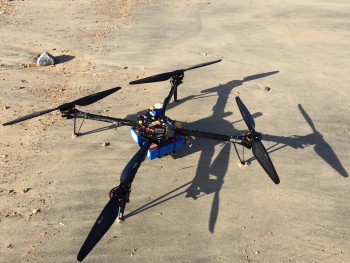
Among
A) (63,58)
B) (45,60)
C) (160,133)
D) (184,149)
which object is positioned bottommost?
(184,149)

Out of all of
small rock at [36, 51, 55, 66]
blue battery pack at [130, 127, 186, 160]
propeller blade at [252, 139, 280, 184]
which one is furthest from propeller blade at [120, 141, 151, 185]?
small rock at [36, 51, 55, 66]

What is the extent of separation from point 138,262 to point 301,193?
7.04m

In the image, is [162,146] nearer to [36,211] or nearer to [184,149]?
[184,149]

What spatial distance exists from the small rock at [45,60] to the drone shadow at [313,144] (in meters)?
14.5

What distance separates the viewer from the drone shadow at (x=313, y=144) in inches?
595

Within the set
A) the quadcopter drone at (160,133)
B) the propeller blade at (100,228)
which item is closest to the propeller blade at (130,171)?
the quadcopter drone at (160,133)

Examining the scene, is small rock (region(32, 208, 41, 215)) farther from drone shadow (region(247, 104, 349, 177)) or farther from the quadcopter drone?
drone shadow (region(247, 104, 349, 177))

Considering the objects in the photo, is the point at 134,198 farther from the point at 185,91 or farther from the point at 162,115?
the point at 185,91

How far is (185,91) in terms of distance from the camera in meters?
19.9

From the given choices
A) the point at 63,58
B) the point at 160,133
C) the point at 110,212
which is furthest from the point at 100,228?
the point at 63,58

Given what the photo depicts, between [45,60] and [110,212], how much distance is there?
51.6ft

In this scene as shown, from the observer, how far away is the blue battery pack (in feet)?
44.1

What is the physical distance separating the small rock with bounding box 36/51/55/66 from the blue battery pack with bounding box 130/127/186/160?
420 inches

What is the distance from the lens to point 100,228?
8805mm
